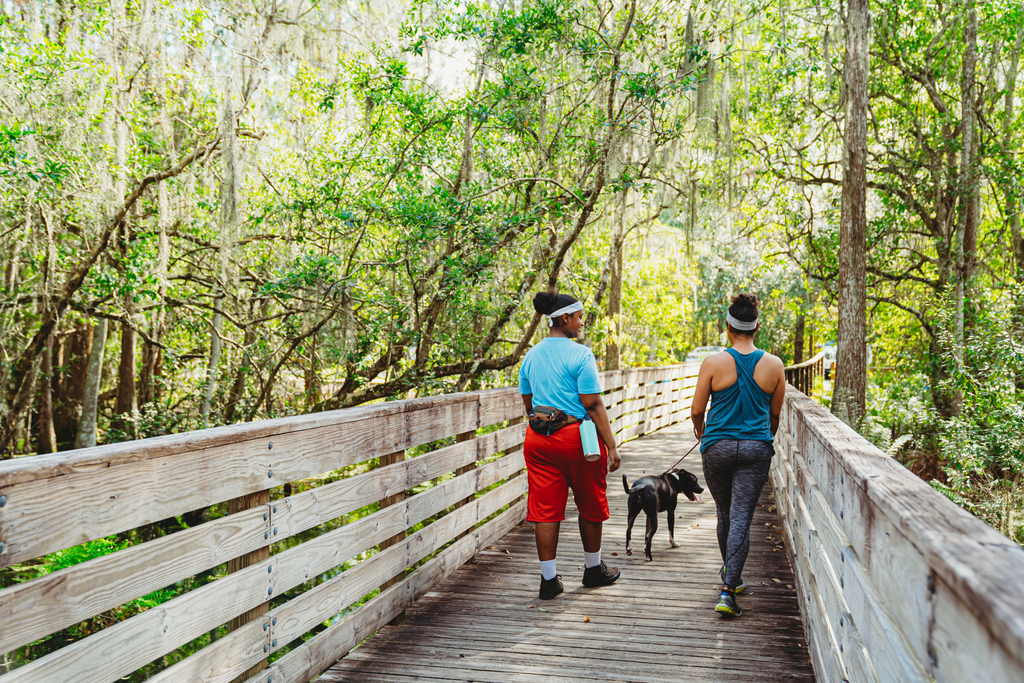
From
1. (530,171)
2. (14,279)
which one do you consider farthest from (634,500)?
(14,279)

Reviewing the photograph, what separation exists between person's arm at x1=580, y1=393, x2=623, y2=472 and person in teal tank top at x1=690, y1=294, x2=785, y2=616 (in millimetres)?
511

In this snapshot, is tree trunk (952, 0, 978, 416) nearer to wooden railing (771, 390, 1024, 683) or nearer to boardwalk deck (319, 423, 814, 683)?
boardwalk deck (319, 423, 814, 683)

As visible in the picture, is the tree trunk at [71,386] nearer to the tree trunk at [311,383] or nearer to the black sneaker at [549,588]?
the tree trunk at [311,383]

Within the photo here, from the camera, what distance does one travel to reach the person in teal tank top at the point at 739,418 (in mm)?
3869

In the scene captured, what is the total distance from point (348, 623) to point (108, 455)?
5.87 ft

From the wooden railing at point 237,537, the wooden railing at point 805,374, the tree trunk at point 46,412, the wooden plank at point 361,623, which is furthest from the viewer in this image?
the wooden railing at point 805,374

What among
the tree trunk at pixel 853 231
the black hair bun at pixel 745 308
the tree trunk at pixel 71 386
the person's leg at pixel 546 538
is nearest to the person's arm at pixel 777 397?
the black hair bun at pixel 745 308

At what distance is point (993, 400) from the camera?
30.1ft

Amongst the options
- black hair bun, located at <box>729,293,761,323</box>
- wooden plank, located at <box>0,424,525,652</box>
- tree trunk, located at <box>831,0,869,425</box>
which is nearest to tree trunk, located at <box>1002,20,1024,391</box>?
tree trunk, located at <box>831,0,869,425</box>

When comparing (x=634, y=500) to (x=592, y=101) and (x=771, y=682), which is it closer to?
(x=771, y=682)

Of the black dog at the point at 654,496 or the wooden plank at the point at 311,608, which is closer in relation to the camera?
the wooden plank at the point at 311,608

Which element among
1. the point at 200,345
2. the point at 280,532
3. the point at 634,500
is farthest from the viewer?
the point at 200,345

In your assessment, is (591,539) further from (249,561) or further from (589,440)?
(249,561)

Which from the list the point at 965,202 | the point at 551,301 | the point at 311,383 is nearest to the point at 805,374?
the point at 965,202
